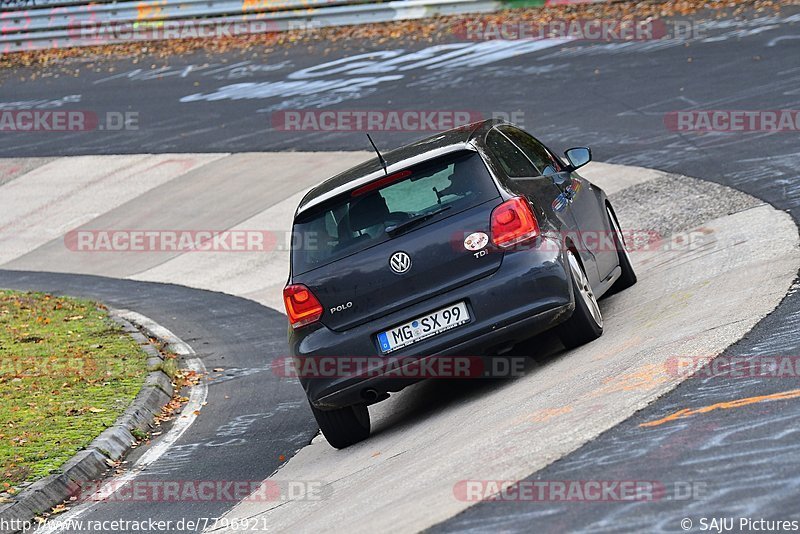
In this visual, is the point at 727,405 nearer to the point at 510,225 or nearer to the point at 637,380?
the point at 637,380

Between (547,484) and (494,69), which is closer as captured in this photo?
(547,484)

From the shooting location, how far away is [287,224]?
16344mm

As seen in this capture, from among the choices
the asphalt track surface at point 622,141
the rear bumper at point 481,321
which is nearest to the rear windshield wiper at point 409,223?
the rear bumper at point 481,321

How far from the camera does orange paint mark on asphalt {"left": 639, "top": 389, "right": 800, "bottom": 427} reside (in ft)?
20.7

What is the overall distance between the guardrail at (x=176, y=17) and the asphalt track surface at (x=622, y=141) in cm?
170

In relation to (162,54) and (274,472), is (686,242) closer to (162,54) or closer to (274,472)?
(274,472)

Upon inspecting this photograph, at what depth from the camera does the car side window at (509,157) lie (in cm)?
843

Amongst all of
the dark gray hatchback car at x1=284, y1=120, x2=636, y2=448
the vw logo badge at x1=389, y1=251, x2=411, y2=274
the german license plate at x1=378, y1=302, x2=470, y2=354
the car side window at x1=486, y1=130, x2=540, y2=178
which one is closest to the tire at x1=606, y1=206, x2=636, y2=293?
the car side window at x1=486, y1=130, x2=540, y2=178

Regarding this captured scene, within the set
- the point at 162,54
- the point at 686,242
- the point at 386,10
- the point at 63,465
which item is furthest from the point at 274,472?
the point at 162,54

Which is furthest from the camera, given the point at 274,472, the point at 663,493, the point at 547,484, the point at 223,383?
the point at 223,383

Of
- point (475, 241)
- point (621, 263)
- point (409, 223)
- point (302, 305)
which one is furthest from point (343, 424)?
point (621, 263)

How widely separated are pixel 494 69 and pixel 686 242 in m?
10.1

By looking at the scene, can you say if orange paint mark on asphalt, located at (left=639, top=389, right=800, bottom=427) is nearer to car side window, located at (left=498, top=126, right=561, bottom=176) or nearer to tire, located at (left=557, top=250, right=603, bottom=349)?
tire, located at (left=557, top=250, right=603, bottom=349)

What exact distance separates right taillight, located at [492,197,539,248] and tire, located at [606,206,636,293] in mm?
2356
